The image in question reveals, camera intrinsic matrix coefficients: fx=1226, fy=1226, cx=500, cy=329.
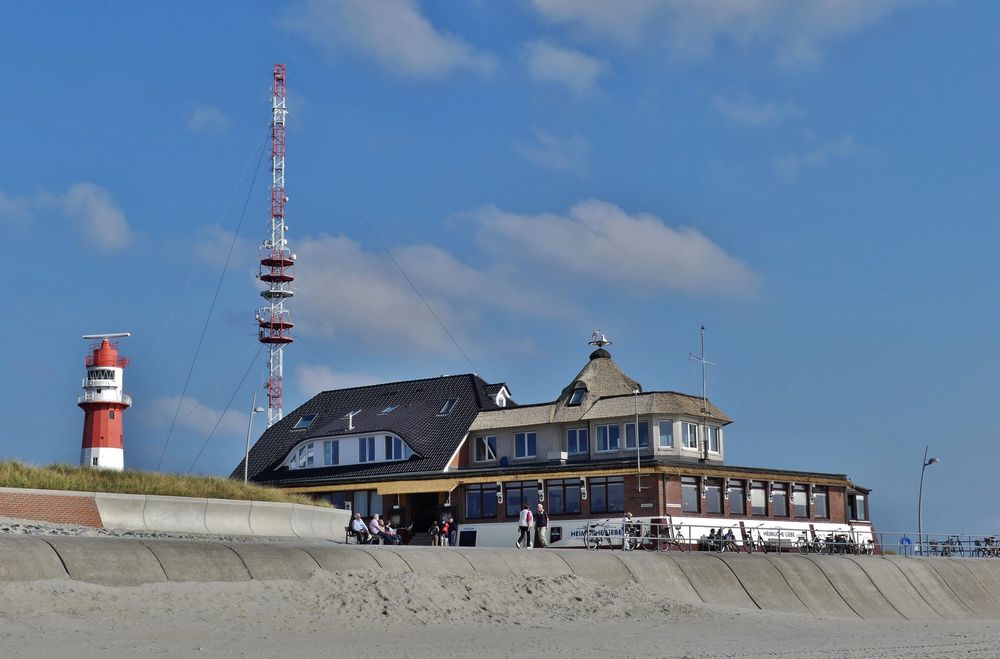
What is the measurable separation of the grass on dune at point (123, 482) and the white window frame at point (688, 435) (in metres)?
23.0

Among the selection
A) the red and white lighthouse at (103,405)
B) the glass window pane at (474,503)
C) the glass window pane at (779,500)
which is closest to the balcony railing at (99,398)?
the red and white lighthouse at (103,405)

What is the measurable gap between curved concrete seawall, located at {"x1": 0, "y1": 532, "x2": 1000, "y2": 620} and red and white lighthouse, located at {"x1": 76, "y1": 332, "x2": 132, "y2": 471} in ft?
110

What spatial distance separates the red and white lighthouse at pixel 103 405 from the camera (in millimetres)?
57906

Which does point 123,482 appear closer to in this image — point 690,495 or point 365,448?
point 690,495

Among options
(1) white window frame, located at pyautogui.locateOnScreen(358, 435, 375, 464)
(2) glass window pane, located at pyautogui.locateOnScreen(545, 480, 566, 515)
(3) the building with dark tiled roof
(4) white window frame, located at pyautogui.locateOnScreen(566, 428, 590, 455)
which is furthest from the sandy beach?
(1) white window frame, located at pyautogui.locateOnScreen(358, 435, 375, 464)

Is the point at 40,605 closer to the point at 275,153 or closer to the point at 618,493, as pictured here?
the point at 618,493

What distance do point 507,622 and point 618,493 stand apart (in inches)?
1220

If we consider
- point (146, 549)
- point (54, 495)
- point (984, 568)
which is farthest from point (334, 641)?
→ point (984, 568)

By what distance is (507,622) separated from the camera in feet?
76.6

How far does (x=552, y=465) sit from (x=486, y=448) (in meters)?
5.55

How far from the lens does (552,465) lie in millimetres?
57250

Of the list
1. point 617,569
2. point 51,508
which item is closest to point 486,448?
point 51,508

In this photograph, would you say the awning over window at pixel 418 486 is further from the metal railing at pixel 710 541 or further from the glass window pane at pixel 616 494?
the metal railing at pixel 710 541

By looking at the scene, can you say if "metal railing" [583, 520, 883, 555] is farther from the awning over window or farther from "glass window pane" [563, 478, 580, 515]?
the awning over window
